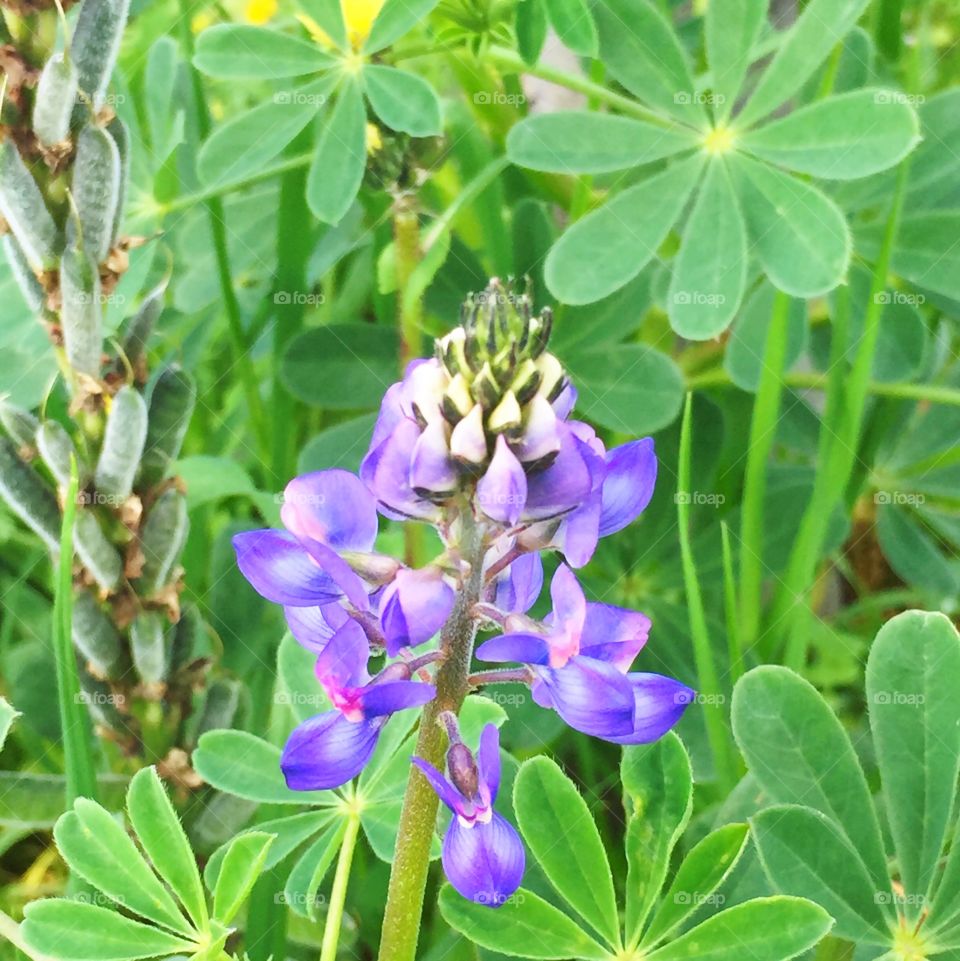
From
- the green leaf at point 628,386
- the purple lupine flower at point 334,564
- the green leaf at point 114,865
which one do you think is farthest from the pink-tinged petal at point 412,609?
the green leaf at point 628,386

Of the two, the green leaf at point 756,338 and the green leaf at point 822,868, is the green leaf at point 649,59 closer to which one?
the green leaf at point 756,338

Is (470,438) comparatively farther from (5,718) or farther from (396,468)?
(5,718)

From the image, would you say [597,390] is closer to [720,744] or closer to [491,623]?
[720,744]

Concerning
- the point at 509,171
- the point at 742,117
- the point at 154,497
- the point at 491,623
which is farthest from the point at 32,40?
the point at 509,171

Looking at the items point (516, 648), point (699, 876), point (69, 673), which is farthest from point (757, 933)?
point (69, 673)

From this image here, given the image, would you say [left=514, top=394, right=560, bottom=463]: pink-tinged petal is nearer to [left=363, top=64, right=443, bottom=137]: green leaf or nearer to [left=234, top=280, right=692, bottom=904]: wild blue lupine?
[left=234, top=280, right=692, bottom=904]: wild blue lupine
